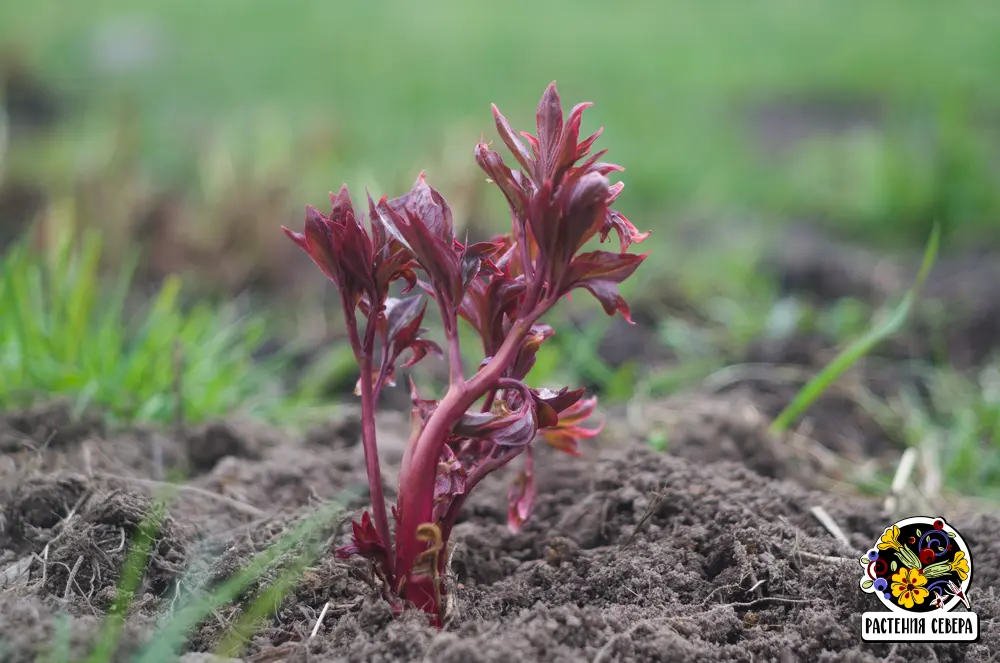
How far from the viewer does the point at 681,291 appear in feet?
13.0

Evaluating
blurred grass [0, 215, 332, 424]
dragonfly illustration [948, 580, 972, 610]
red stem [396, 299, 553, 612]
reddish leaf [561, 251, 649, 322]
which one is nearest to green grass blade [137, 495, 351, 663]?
red stem [396, 299, 553, 612]

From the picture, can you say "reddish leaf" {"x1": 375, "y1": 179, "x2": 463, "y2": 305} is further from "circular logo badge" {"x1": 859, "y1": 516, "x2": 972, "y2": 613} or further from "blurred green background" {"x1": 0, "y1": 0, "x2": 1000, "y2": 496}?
"blurred green background" {"x1": 0, "y1": 0, "x2": 1000, "y2": 496}

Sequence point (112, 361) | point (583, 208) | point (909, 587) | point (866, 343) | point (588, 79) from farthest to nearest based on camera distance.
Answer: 1. point (588, 79)
2. point (112, 361)
3. point (866, 343)
4. point (909, 587)
5. point (583, 208)

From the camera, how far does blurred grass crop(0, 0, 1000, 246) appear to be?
5688 millimetres

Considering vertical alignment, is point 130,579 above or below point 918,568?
above

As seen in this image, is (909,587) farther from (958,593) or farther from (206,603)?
(206,603)

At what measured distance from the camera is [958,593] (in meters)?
1.51

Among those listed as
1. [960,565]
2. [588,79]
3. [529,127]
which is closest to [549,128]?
[960,565]

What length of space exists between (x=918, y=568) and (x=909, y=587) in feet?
0.18

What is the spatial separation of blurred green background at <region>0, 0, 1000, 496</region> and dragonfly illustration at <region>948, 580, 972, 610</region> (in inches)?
51.8

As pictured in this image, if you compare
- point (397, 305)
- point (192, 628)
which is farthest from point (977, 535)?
point (192, 628)

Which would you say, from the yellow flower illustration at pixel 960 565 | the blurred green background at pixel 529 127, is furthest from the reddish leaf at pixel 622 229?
the blurred green background at pixel 529 127

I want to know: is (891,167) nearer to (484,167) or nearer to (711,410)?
(711,410)

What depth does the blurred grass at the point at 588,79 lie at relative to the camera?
569 centimetres
